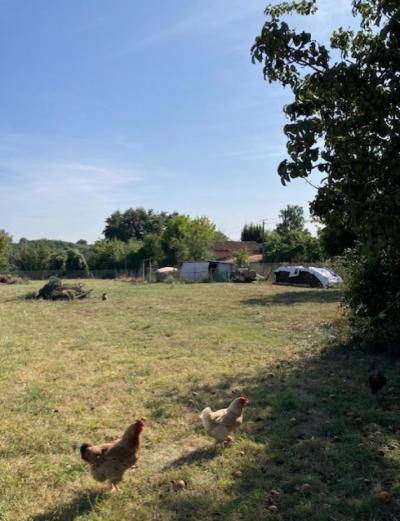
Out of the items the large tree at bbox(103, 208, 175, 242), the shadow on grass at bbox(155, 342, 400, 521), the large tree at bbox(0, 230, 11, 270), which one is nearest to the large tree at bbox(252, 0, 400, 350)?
the shadow on grass at bbox(155, 342, 400, 521)

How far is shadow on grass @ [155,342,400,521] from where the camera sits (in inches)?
144

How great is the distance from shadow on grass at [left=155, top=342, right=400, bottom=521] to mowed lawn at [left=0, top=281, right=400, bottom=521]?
0.01 meters

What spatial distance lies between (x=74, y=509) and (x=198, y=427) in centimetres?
197

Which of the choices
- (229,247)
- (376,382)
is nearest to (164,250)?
(229,247)

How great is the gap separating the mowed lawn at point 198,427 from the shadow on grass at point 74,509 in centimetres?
1

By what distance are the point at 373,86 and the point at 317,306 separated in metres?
14.1

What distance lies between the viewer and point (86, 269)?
62.5 m

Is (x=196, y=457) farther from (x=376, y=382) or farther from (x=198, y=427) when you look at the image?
(x=376, y=382)

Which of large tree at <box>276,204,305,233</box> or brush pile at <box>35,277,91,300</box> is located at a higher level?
large tree at <box>276,204,305,233</box>

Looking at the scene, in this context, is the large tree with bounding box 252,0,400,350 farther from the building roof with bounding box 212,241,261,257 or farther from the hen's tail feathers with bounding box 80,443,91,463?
the building roof with bounding box 212,241,261,257

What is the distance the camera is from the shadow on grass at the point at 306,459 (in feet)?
12.0

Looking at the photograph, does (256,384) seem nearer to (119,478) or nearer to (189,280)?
(119,478)

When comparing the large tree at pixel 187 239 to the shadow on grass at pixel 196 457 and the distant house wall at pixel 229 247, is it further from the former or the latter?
the shadow on grass at pixel 196 457

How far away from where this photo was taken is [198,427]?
5488 millimetres
